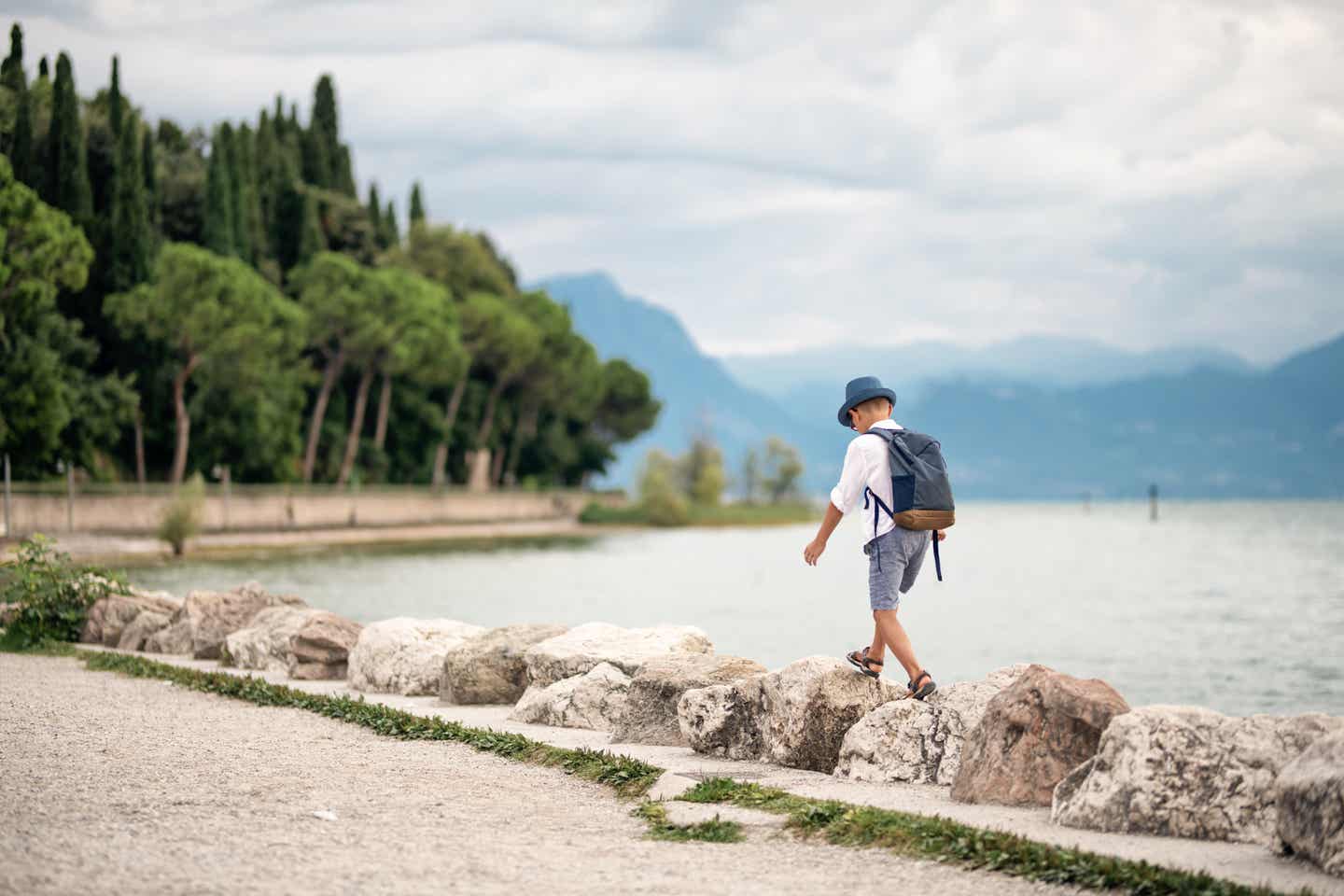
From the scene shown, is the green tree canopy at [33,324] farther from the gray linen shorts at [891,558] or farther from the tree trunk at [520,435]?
the gray linen shorts at [891,558]

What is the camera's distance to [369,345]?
270 ft

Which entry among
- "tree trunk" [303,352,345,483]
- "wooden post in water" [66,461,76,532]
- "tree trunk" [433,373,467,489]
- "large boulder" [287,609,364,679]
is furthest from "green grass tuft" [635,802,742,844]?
"tree trunk" [433,373,467,489]

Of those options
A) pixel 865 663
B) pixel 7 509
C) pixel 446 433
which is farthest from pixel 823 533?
pixel 446 433

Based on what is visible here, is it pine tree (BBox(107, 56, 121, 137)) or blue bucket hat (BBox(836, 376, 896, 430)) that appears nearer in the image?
blue bucket hat (BBox(836, 376, 896, 430))

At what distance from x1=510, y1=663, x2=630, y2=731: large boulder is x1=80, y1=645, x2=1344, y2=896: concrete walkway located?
0.14 metres

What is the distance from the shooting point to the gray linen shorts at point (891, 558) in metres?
10.1

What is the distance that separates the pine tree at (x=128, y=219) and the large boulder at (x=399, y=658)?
5570 cm

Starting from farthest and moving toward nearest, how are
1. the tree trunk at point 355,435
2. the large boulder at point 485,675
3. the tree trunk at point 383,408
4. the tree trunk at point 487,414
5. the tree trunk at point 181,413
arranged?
the tree trunk at point 487,414, the tree trunk at point 383,408, the tree trunk at point 355,435, the tree trunk at point 181,413, the large boulder at point 485,675

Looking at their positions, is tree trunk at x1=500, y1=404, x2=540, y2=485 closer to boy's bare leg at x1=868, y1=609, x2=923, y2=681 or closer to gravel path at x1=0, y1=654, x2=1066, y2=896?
gravel path at x1=0, y1=654, x2=1066, y2=896

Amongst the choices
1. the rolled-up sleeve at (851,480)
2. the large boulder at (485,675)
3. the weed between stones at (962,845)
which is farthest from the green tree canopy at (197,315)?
the weed between stones at (962,845)

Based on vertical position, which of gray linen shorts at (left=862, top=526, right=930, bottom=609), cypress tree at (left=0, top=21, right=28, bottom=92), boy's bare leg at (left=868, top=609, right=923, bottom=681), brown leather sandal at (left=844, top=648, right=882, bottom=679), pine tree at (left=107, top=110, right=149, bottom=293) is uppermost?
cypress tree at (left=0, top=21, right=28, bottom=92)

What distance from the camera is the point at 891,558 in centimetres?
1010

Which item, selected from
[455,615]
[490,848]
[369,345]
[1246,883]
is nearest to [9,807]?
[490,848]

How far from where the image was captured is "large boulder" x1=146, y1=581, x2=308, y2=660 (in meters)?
18.6
